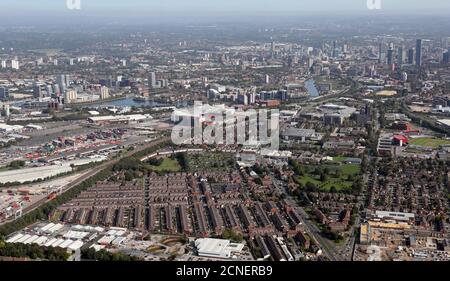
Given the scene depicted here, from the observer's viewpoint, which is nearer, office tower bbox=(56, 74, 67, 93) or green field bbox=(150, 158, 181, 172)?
green field bbox=(150, 158, 181, 172)

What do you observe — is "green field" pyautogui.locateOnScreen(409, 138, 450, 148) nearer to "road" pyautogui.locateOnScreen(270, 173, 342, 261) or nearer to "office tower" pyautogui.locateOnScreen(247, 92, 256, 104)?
"road" pyautogui.locateOnScreen(270, 173, 342, 261)

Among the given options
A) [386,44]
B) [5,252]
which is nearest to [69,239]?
[5,252]

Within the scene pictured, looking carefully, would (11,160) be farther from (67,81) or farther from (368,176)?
(67,81)

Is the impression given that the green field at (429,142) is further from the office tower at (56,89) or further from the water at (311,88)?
the office tower at (56,89)

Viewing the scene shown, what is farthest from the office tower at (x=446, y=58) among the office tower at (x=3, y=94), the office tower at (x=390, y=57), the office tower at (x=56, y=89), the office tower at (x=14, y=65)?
the office tower at (x=14, y=65)

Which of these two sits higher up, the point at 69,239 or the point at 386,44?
the point at 386,44

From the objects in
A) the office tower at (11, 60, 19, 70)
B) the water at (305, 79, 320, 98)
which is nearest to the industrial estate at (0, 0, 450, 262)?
the water at (305, 79, 320, 98)

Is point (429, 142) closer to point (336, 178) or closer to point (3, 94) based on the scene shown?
point (336, 178)
